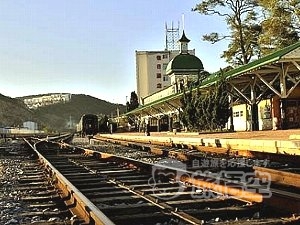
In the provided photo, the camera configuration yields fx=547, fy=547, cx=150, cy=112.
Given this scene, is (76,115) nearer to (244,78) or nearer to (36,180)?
(244,78)

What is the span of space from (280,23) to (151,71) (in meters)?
79.7

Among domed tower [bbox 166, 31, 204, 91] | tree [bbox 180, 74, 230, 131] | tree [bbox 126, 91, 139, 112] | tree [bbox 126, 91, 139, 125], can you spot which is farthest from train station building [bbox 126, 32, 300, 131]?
tree [bbox 126, 91, 139, 112]

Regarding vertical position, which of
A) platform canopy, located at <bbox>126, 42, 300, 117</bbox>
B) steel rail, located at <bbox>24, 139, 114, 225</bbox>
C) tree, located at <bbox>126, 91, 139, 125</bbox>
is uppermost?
tree, located at <bbox>126, 91, 139, 125</bbox>

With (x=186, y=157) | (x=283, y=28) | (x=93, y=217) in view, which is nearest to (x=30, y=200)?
(x=93, y=217)

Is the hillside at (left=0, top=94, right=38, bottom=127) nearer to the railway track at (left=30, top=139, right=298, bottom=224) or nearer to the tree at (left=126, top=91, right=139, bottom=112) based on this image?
the tree at (left=126, top=91, right=139, bottom=112)

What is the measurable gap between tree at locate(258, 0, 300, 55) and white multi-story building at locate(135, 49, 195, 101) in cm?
7510

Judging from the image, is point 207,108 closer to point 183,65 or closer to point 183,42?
point 183,65

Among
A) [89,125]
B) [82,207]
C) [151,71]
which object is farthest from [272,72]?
[151,71]

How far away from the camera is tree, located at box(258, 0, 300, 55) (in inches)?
1662

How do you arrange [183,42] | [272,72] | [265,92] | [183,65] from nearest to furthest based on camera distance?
1. [272,72]
2. [265,92]
3. [183,65]
4. [183,42]

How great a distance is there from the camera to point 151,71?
121375 millimetres

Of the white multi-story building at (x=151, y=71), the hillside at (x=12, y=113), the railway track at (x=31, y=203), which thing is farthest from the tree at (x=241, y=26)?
the hillside at (x=12, y=113)

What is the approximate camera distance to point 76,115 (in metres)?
198

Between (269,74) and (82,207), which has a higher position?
(269,74)
